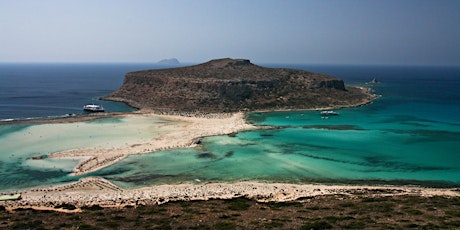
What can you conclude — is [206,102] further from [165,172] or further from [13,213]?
[13,213]

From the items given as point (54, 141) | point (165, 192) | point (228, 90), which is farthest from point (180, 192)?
point (228, 90)

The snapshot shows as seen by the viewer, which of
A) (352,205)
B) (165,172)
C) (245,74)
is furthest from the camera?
(245,74)

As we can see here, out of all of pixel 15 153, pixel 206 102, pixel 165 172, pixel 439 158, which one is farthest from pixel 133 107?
pixel 439 158

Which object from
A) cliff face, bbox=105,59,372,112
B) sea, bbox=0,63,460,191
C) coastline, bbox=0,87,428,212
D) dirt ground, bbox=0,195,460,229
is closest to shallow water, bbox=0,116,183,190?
sea, bbox=0,63,460,191

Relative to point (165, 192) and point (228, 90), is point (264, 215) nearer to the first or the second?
point (165, 192)

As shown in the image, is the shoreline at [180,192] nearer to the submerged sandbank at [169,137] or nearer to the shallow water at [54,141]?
the shallow water at [54,141]

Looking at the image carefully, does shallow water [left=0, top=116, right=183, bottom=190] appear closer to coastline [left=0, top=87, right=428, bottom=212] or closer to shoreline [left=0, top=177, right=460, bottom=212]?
coastline [left=0, top=87, right=428, bottom=212]
